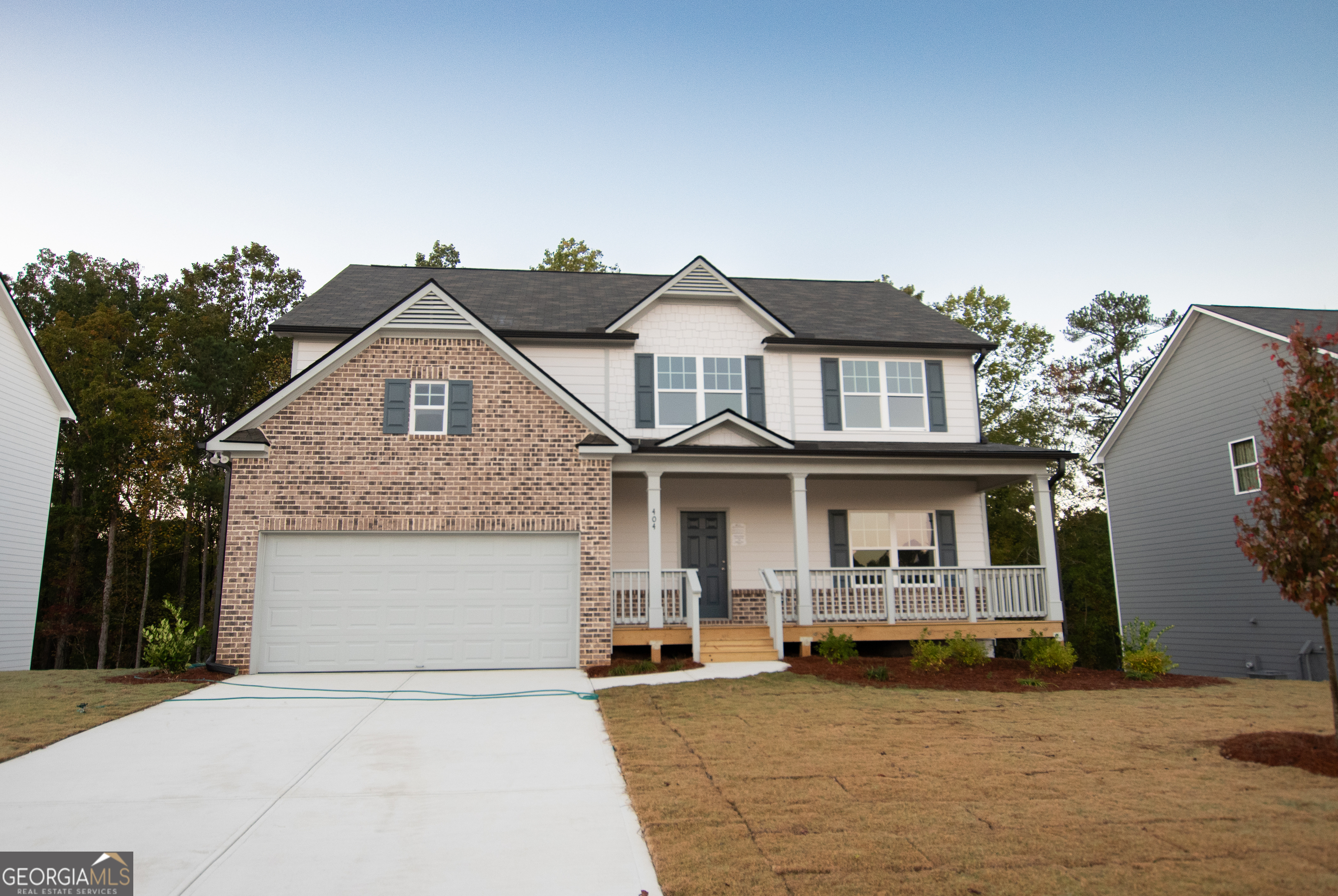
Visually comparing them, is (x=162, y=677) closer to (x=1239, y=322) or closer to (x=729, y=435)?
(x=729, y=435)

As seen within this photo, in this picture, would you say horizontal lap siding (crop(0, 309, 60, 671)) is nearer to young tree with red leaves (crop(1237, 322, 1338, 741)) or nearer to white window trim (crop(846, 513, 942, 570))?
white window trim (crop(846, 513, 942, 570))

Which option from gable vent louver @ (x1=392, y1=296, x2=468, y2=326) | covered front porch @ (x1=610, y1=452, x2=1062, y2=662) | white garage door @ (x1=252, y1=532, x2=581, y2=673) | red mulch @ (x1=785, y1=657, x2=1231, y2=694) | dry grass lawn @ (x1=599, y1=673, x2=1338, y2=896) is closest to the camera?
dry grass lawn @ (x1=599, y1=673, x2=1338, y2=896)

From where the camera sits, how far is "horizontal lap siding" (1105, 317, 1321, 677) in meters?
15.6

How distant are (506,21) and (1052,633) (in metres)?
15.6

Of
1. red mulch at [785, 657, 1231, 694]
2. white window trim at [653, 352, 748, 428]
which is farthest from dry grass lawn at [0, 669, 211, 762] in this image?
white window trim at [653, 352, 748, 428]

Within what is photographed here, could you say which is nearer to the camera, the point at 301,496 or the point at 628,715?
the point at 628,715

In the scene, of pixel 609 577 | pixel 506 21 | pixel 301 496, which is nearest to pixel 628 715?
pixel 609 577

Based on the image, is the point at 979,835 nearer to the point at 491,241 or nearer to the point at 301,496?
the point at 301,496

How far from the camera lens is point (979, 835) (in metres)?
4.66

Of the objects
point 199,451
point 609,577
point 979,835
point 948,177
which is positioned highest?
point 948,177

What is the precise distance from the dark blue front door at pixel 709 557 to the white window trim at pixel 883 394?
3432 mm

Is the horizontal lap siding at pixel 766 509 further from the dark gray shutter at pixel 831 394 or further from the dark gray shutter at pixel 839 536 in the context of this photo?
the dark gray shutter at pixel 831 394

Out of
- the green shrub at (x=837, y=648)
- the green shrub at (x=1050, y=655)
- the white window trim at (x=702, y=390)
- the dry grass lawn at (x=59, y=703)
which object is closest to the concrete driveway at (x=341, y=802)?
the dry grass lawn at (x=59, y=703)

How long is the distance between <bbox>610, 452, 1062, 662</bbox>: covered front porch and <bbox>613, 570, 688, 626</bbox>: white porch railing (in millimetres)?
28
